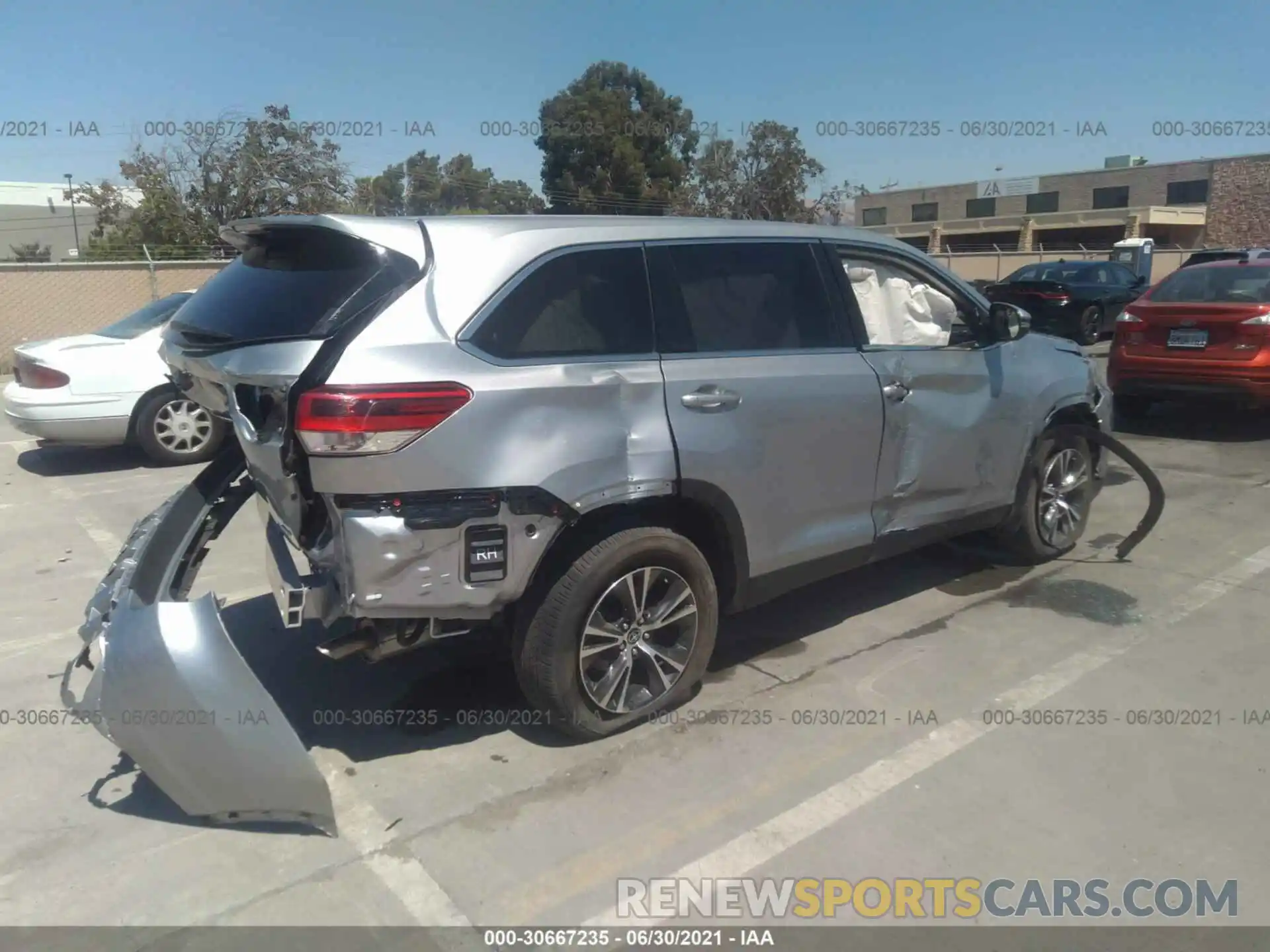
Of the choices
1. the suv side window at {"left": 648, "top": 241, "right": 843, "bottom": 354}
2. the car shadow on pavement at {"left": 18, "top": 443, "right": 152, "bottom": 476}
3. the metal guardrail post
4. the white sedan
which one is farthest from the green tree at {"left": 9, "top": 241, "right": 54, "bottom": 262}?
the suv side window at {"left": 648, "top": 241, "right": 843, "bottom": 354}

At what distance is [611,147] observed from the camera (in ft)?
114

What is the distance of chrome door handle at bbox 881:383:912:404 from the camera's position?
447 centimetres

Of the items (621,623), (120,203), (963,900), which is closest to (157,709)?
(621,623)

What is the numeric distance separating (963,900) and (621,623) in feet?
4.87

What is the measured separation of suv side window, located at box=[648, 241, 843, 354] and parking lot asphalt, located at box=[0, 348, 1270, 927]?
4.83 ft

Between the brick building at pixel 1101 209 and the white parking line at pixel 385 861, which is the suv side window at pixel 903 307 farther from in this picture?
the brick building at pixel 1101 209

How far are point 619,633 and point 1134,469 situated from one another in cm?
360

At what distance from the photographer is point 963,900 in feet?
9.74

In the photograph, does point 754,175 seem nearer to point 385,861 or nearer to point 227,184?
point 227,184

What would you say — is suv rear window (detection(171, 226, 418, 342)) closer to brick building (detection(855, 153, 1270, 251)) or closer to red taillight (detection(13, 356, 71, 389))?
red taillight (detection(13, 356, 71, 389))

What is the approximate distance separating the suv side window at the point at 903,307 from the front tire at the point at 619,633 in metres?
1.54

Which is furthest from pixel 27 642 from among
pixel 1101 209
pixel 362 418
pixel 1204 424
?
pixel 1101 209

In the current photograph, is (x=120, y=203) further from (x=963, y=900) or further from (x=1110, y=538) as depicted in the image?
(x=963, y=900)

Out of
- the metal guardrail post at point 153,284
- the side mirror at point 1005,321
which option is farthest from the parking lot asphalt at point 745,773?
the metal guardrail post at point 153,284
